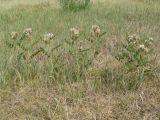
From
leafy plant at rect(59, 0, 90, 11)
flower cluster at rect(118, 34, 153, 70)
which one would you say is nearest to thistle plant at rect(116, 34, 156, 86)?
flower cluster at rect(118, 34, 153, 70)

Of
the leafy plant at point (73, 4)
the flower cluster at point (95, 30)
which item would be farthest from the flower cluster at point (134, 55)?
the leafy plant at point (73, 4)

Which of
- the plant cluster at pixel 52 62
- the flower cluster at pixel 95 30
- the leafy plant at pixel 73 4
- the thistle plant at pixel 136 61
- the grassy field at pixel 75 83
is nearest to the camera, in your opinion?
the grassy field at pixel 75 83

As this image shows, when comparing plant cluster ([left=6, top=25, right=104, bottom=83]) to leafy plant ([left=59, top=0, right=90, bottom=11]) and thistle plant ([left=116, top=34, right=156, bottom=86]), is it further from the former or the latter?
leafy plant ([left=59, top=0, right=90, bottom=11])

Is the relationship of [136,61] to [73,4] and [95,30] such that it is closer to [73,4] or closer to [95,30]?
[95,30]

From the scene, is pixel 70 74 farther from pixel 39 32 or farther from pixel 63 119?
pixel 39 32

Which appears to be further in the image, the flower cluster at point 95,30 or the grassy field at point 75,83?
the flower cluster at point 95,30

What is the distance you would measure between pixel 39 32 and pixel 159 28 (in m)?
1.53

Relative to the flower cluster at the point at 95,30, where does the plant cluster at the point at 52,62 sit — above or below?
below

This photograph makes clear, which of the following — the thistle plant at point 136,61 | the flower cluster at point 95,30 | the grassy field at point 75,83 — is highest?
the flower cluster at point 95,30

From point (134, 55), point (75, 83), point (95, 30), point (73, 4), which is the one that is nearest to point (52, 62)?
point (75, 83)

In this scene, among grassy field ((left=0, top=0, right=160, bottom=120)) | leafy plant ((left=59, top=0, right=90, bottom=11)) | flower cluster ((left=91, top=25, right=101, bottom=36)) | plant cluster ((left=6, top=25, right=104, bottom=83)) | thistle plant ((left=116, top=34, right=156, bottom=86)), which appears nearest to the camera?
grassy field ((left=0, top=0, right=160, bottom=120))

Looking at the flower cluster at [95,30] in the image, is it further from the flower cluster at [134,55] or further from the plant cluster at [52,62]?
the flower cluster at [134,55]

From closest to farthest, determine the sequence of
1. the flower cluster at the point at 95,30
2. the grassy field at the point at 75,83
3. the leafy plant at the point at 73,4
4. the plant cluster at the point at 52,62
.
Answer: the grassy field at the point at 75,83
the plant cluster at the point at 52,62
the flower cluster at the point at 95,30
the leafy plant at the point at 73,4

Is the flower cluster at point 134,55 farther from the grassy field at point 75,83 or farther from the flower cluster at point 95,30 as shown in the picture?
the flower cluster at point 95,30
